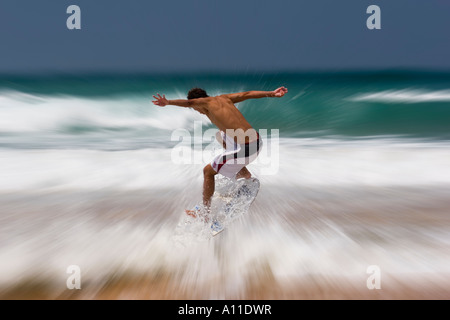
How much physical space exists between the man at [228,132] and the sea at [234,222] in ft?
1.51

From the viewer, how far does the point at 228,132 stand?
2639 mm

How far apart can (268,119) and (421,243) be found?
10.5 m

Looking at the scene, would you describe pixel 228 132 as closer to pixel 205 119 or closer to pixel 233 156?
pixel 233 156

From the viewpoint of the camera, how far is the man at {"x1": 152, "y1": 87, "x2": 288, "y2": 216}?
8.51ft

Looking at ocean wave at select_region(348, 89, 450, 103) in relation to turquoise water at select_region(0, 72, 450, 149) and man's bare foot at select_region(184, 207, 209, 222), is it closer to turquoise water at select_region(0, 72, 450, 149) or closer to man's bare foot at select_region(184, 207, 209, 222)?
turquoise water at select_region(0, 72, 450, 149)

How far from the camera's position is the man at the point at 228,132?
259cm

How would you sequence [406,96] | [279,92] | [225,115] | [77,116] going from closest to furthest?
[225,115] < [279,92] < [77,116] < [406,96]

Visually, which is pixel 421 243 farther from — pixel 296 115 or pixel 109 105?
pixel 109 105

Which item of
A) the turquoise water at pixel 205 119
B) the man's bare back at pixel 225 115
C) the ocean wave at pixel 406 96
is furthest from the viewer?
the ocean wave at pixel 406 96

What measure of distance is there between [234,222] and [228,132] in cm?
75

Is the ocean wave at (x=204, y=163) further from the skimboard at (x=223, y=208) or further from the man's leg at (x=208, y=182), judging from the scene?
the man's leg at (x=208, y=182)

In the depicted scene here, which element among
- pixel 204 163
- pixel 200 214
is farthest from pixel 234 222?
pixel 204 163

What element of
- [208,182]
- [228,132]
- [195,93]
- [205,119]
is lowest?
[208,182]

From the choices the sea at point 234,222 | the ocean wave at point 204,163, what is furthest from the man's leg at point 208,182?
the ocean wave at point 204,163
